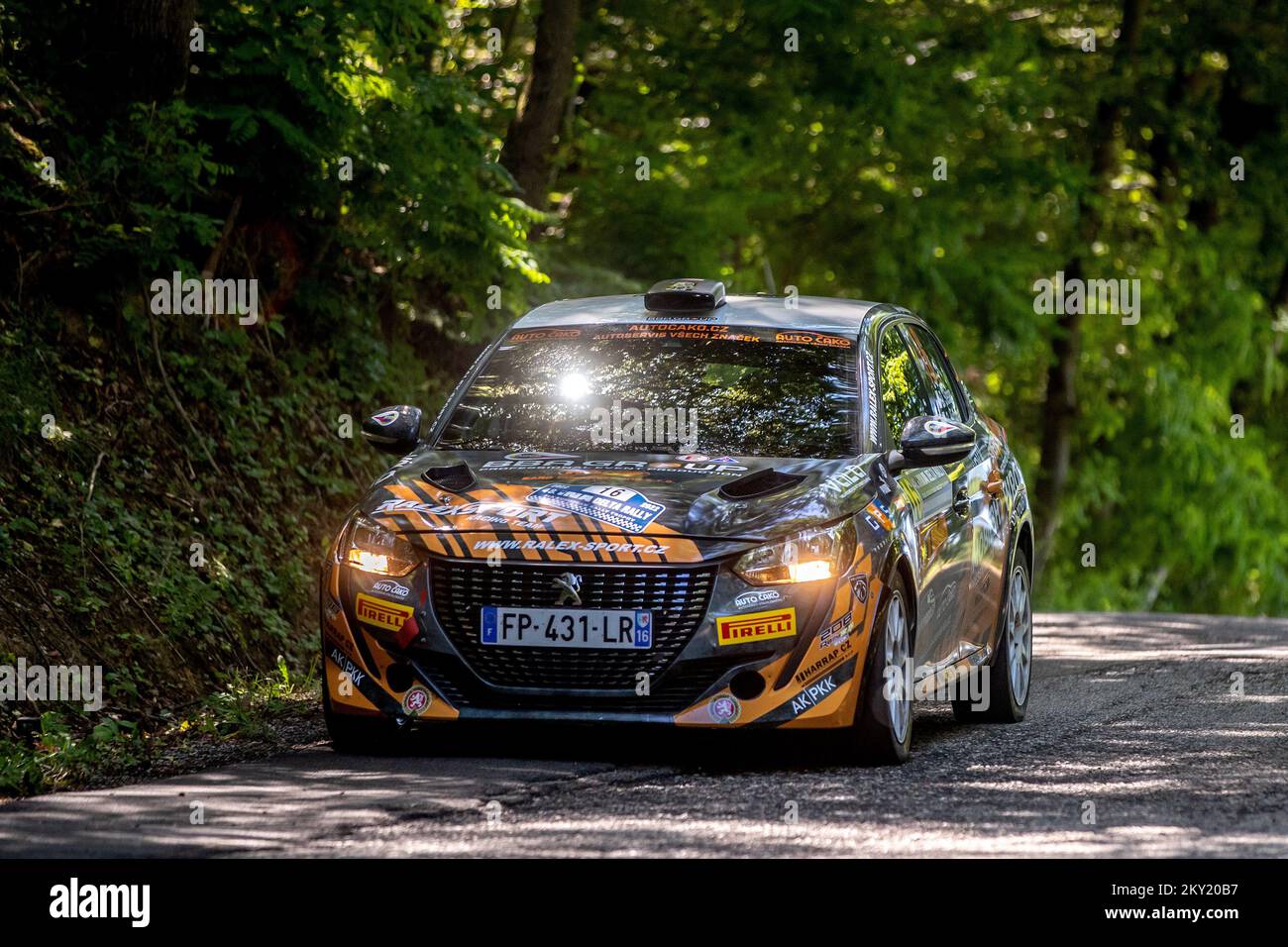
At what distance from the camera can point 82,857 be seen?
646 centimetres

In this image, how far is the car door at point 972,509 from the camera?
32.8 ft

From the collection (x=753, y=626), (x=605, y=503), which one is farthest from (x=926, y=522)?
(x=605, y=503)

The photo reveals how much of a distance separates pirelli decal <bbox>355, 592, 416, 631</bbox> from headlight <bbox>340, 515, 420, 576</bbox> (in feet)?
0.38

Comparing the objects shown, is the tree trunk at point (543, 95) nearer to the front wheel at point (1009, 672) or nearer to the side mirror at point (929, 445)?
the front wheel at point (1009, 672)

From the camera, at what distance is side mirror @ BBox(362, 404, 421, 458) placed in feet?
30.6

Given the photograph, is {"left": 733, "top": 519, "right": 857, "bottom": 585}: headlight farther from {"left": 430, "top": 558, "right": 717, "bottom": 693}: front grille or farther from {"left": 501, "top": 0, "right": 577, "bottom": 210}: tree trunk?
{"left": 501, "top": 0, "right": 577, "bottom": 210}: tree trunk

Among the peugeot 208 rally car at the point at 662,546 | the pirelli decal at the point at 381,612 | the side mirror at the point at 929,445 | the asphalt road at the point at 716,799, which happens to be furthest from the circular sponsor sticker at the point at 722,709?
the side mirror at the point at 929,445

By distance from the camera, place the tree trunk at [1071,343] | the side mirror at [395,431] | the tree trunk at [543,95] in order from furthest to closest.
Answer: the tree trunk at [1071,343], the tree trunk at [543,95], the side mirror at [395,431]

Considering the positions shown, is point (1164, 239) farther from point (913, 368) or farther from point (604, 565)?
point (604, 565)

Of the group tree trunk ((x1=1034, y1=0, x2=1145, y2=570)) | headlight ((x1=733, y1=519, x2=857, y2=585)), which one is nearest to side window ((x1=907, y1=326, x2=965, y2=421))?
headlight ((x1=733, y1=519, x2=857, y2=585))

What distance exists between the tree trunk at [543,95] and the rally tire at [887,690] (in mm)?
10073

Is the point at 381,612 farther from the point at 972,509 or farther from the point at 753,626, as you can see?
the point at 972,509

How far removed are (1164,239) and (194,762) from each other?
23606mm
